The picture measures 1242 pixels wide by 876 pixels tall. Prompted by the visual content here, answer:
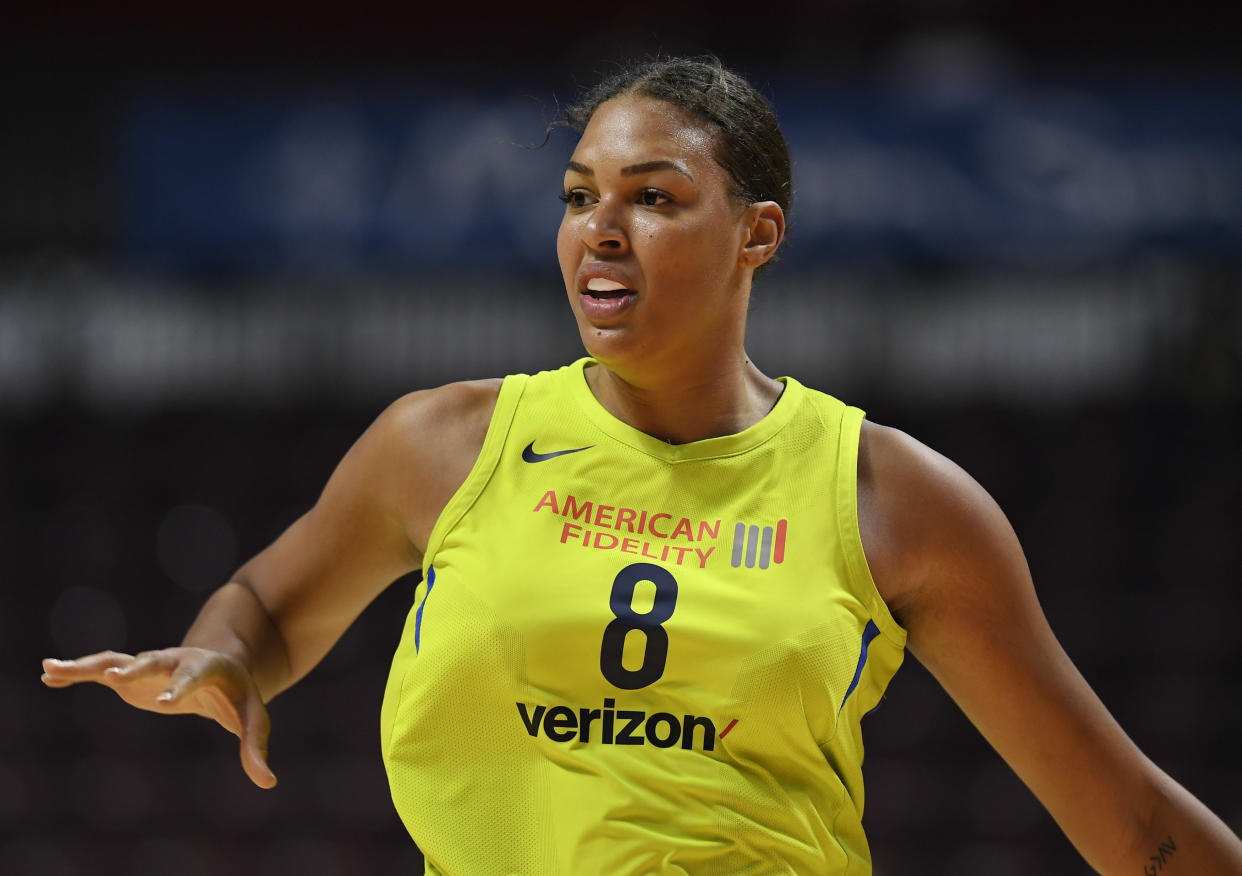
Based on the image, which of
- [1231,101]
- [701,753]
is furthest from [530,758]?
[1231,101]

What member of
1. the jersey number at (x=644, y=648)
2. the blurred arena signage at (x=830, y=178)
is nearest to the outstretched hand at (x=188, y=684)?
the jersey number at (x=644, y=648)

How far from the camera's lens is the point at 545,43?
182 inches

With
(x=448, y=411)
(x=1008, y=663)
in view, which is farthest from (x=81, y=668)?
(x=1008, y=663)

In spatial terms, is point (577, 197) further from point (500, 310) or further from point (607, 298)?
point (500, 310)

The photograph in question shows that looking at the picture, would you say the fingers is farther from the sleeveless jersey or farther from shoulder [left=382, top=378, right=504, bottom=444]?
shoulder [left=382, top=378, right=504, bottom=444]

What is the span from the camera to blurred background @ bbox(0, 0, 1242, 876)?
174 inches

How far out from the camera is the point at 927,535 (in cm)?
172

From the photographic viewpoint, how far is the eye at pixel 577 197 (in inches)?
68.9

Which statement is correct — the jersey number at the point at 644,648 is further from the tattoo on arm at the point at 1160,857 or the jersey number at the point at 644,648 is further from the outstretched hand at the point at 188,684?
the tattoo on arm at the point at 1160,857

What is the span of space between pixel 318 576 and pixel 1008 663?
0.89 metres

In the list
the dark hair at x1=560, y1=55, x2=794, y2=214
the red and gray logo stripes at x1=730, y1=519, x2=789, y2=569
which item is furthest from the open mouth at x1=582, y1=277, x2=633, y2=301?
the red and gray logo stripes at x1=730, y1=519, x2=789, y2=569

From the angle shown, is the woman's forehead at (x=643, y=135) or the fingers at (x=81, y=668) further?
the woman's forehead at (x=643, y=135)

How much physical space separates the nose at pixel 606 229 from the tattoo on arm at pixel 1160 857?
3.26 ft

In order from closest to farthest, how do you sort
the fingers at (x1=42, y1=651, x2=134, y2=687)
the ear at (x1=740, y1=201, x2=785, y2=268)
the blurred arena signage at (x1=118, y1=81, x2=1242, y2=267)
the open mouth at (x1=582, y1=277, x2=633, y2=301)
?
the fingers at (x1=42, y1=651, x2=134, y2=687), the open mouth at (x1=582, y1=277, x2=633, y2=301), the ear at (x1=740, y1=201, x2=785, y2=268), the blurred arena signage at (x1=118, y1=81, x2=1242, y2=267)
